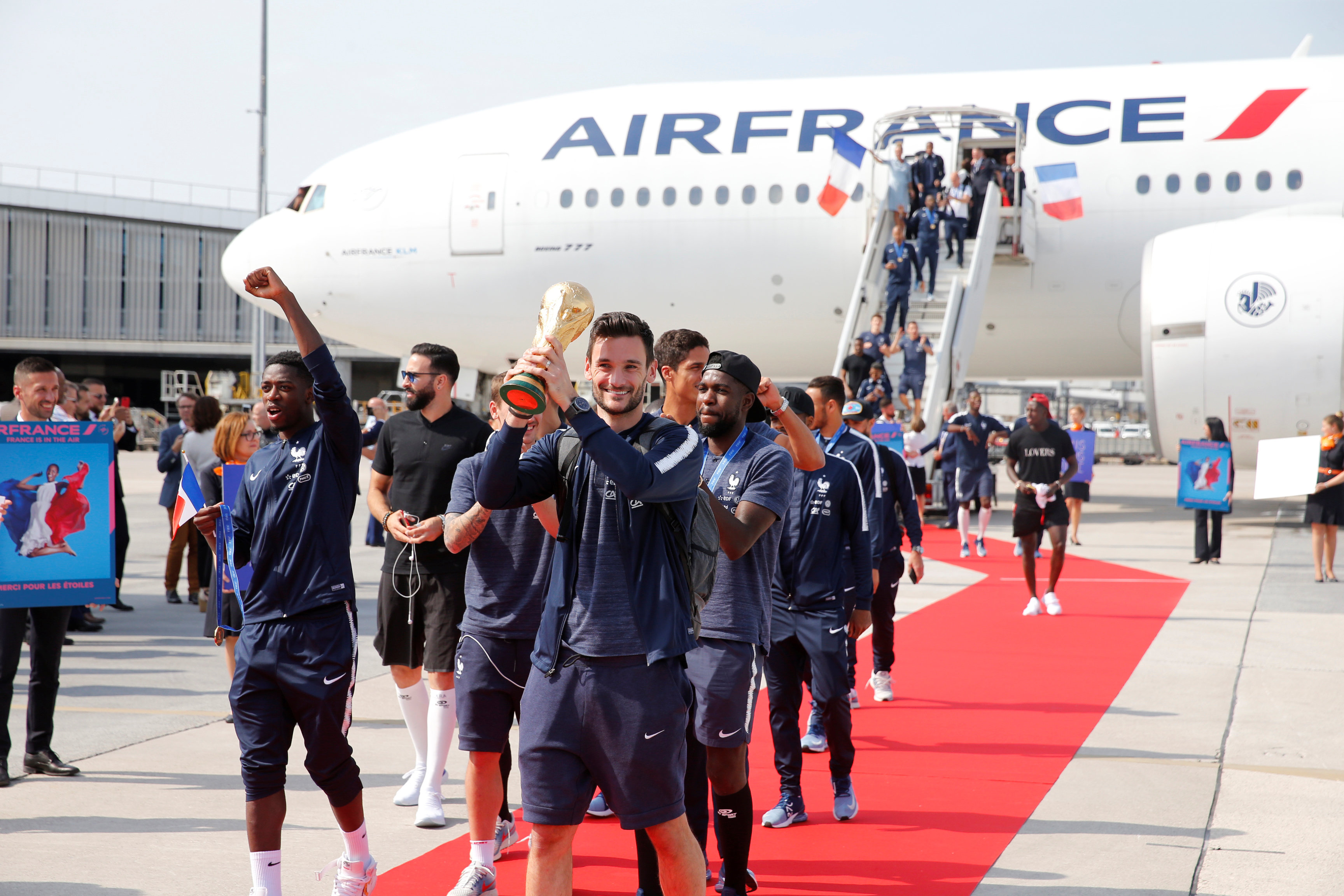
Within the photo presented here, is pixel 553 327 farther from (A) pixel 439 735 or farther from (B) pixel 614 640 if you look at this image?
(A) pixel 439 735

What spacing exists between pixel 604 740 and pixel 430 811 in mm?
2021

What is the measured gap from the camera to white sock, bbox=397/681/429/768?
500cm

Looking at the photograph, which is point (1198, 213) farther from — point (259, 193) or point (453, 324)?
point (259, 193)

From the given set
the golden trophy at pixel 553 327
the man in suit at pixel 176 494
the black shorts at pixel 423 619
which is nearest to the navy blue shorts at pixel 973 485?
the man in suit at pixel 176 494

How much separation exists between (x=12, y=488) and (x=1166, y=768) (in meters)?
5.65

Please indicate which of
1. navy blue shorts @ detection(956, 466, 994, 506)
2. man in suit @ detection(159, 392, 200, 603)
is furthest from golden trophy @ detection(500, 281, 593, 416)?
navy blue shorts @ detection(956, 466, 994, 506)

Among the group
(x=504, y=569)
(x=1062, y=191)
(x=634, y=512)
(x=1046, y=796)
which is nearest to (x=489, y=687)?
(x=504, y=569)

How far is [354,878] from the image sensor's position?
3.77 m

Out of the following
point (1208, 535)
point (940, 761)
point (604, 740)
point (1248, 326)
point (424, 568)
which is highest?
point (1248, 326)

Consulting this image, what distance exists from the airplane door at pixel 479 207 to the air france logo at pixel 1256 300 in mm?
9919

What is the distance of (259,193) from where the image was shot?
99.9 feet

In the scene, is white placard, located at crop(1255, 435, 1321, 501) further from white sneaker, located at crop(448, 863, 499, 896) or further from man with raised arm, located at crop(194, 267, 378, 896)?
man with raised arm, located at crop(194, 267, 378, 896)

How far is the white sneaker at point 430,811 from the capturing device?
4637 mm

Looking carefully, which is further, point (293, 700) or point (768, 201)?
point (768, 201)
